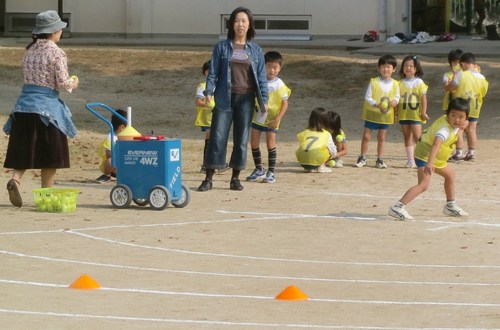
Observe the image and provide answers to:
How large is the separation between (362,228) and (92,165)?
5.99 metres

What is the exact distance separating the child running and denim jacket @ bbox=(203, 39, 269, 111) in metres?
3.39

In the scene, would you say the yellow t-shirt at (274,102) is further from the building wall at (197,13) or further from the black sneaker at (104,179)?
the building wall at (197,13)

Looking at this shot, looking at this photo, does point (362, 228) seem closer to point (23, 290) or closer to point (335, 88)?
point (23, 290)

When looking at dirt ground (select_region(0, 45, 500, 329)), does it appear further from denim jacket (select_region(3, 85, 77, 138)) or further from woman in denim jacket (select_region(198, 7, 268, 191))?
denim jacket (select_region(3, 85, 77, 138))

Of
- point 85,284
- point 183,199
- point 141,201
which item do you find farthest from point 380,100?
point 85,284

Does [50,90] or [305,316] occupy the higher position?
[50,90]

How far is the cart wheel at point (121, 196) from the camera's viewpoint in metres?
13.4

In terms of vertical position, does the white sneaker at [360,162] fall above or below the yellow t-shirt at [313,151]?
below

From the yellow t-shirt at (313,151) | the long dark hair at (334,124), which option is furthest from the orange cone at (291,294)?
the long dark hair at (334,124)

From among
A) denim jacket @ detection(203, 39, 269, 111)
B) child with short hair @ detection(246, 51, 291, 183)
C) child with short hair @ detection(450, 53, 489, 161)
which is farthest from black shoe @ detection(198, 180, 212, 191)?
child with short hair @ detection(450, 53, 489, 161)

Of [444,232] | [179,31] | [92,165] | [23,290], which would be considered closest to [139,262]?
[23,290]

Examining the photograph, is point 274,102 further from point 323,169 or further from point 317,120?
point 317,120

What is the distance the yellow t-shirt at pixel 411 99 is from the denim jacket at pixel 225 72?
3.37 metres

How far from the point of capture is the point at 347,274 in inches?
405
